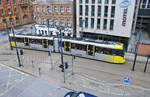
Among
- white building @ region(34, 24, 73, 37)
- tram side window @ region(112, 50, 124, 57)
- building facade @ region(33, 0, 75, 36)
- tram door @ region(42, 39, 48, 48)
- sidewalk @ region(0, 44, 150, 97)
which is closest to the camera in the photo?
sidewalk @ region(0, 44, 150, 97)

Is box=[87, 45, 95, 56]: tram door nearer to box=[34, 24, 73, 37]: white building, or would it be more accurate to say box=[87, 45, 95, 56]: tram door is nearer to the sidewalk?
the sidewalk

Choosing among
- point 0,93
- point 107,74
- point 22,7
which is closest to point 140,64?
point 107,74

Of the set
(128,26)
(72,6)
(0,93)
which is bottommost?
(0,93)

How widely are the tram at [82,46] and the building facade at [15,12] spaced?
692 inches

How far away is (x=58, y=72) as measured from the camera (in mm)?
17625

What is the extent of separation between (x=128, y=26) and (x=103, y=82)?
1295 centimetres

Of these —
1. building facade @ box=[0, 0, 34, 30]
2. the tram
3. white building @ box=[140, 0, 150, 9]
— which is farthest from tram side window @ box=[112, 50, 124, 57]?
building facade @ box=[0, 0, 34, 30]

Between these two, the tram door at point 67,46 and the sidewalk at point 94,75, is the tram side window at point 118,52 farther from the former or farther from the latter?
the tram door at point 67,46

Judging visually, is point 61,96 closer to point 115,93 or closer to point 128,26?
point 115,93

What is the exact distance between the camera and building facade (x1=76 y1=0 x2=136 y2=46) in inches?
910

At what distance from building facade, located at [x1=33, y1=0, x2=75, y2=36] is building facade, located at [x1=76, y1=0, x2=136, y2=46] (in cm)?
206

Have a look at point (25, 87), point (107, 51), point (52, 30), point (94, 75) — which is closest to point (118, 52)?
point (107, 51)

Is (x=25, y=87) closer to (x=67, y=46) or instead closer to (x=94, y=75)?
(x=94, y=75)

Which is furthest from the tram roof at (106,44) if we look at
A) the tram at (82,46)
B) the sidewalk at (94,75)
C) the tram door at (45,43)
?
Answer: the tram door at (45,43)
